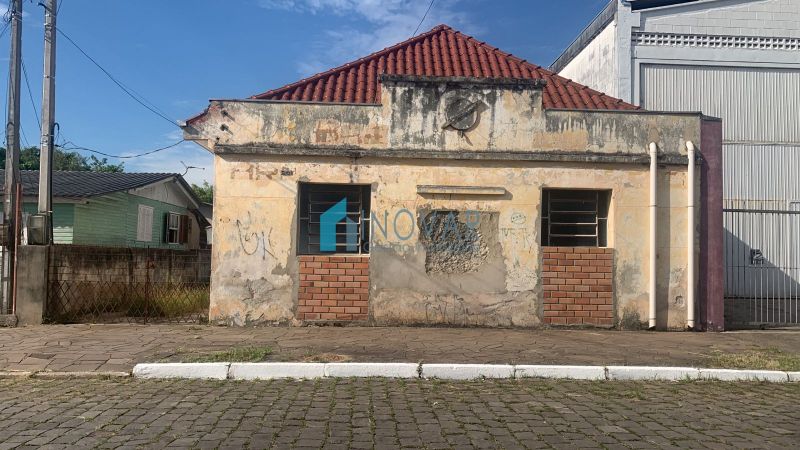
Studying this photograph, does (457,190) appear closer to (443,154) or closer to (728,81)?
(443,154)

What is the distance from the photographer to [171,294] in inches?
374

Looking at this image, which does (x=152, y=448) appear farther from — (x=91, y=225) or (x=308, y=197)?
(x=91, y=225)

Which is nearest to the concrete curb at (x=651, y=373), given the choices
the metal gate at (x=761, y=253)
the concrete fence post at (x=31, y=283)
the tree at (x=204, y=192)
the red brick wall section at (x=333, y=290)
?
the red brick wall section at (x=333, y=290)

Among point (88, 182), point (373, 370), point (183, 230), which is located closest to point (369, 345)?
point (373, 370)

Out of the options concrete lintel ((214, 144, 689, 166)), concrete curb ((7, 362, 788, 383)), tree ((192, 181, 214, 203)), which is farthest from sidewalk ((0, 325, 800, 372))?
tree ((192, 181, 214, 203))

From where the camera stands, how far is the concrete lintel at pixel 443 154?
898 cm

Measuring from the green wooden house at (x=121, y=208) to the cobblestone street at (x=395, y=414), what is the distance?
10.3 m

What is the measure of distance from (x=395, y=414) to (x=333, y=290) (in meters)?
4.45

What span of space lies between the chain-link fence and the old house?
34.8 inches

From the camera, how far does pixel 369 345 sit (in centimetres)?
747

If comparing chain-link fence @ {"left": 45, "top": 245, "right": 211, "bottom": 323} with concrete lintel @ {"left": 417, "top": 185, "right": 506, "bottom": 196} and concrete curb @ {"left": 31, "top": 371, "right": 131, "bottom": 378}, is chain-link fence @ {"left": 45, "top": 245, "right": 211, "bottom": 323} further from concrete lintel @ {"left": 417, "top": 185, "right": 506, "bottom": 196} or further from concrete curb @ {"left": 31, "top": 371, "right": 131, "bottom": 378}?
concrete lintel @ {"left": 417, "top": 185, "right": 506, "bottom": 196}

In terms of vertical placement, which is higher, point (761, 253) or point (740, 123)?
point (740, 123)

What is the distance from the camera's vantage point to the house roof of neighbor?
14859mm

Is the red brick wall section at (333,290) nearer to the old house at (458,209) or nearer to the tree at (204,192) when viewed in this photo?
the old house at (458,209)
